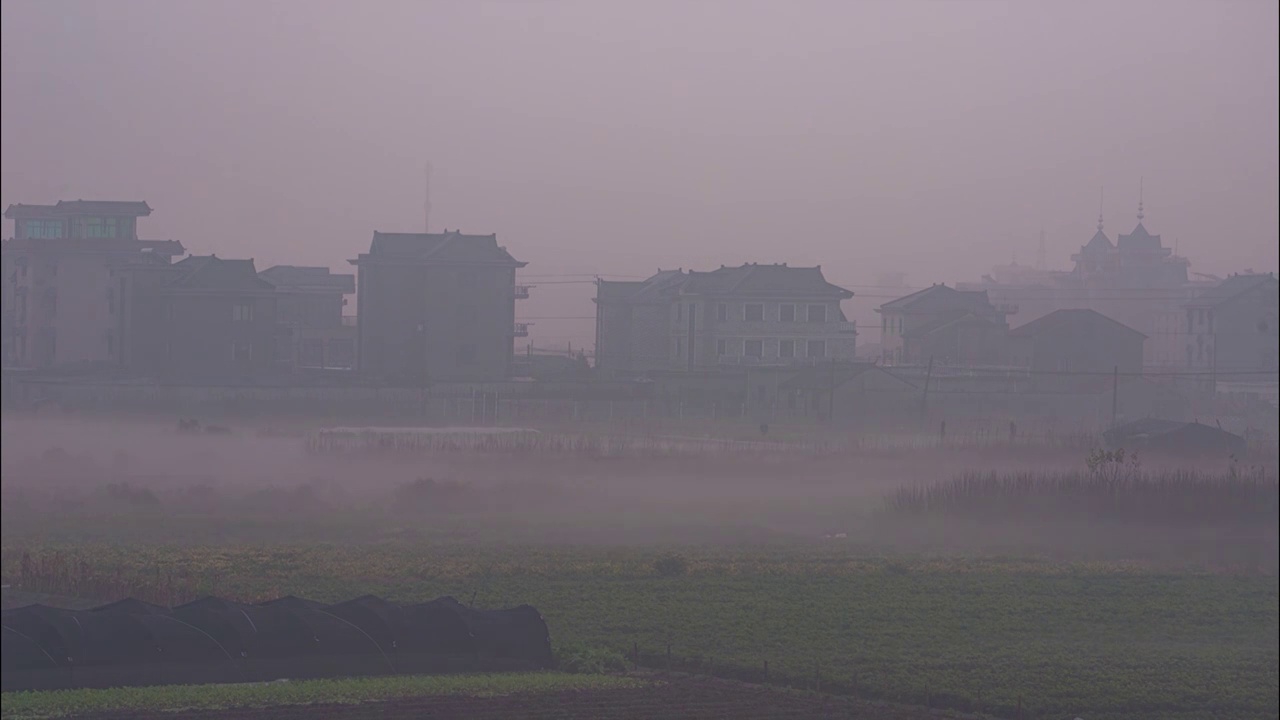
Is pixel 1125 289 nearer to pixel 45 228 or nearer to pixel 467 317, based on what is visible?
pixel 467 317

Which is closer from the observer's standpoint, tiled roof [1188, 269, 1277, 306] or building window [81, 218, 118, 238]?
tiled roof [1188, 269, 1277, 306]

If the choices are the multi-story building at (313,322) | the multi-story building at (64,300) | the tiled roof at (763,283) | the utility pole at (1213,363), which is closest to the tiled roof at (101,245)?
the multi-story building at (64,300)

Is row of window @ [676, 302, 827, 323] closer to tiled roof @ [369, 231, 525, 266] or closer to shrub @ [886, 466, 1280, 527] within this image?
tiled roof @ [369, 231, 525, 266]

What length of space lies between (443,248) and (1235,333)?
1071cm

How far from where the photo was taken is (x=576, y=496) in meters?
14.3

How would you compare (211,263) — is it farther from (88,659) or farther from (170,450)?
(88,659)

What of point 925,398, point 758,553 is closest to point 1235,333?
point 925,398

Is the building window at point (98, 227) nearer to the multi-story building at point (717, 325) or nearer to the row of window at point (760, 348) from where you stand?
the multi-story building at point (717, 325)

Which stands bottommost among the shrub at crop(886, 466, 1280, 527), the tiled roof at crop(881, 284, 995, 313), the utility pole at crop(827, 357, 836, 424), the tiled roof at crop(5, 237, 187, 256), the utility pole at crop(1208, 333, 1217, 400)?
the shrub at crop(886, 466, 1280, 527)

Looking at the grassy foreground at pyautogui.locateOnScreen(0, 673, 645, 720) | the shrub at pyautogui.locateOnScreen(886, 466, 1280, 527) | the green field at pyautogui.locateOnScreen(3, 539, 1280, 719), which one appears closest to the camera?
the grassy foreground at pyautogui.locateOnScreen(0, 673, 645, 720)

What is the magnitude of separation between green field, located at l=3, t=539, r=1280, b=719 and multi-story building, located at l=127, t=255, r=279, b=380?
5415 mm

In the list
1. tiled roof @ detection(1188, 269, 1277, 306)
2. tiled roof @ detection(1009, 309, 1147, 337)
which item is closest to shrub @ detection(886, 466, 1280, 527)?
tiled roof @ detection(1009, 309, 1147, 337)

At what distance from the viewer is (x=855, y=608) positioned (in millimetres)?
9914

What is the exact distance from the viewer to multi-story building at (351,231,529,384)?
17.0 m
